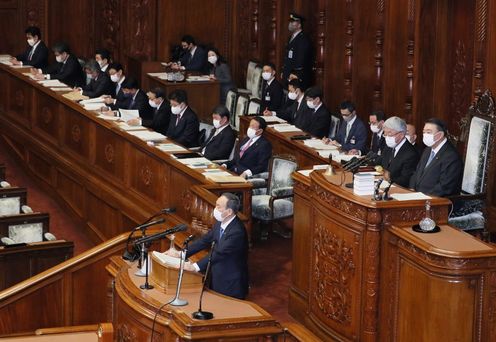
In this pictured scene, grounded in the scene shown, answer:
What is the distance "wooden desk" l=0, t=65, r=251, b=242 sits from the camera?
39.8 feet

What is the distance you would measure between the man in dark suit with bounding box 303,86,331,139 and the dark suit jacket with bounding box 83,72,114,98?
333cm

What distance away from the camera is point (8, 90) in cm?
1738

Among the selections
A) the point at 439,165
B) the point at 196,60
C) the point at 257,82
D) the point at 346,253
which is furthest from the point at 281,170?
the point at 196,60

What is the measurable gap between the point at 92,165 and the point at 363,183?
19.3 ft

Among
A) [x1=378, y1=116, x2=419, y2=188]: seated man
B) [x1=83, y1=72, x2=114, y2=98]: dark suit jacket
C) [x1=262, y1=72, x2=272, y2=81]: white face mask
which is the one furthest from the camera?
[x1=83, y1=72, x2=114, y2=98]: dark suit jacket

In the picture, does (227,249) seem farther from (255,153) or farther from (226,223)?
(255,153)

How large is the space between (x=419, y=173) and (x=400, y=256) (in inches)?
94.6

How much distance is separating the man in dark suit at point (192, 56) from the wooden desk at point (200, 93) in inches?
27.1

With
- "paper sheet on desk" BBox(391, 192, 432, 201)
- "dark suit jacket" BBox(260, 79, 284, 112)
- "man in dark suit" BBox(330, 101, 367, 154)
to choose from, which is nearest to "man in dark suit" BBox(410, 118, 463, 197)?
"paper sheet on desk" BBox(391, 192, 432, 201)

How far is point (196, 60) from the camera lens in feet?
58.9

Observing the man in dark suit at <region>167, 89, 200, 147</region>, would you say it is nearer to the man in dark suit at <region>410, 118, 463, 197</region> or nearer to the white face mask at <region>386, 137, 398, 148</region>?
the white face mask at <region>386, 137, 398, 148</region>

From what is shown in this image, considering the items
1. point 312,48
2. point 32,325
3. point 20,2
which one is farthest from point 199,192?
point 20,2

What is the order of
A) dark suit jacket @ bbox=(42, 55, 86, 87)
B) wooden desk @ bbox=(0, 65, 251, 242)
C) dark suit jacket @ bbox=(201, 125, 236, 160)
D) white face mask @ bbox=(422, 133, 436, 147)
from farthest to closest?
dark suit jacket @ bbox=(42, 55, 86, 87), dark suit jacket @ bbox=(201, 125, 236, 160), wooden desk @ bbox=(0, 65, 251, 242), white face mask @ bbox=(422, 133, 436, 147)

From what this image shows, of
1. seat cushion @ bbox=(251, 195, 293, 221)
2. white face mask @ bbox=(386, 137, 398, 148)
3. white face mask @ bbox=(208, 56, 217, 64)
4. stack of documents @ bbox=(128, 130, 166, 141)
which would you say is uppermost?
A: white face mask @ bbox=(208, 56, 217, 64)
